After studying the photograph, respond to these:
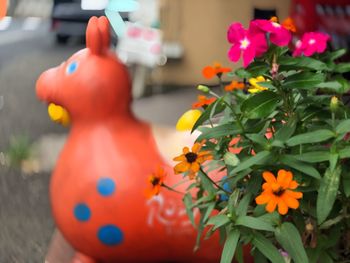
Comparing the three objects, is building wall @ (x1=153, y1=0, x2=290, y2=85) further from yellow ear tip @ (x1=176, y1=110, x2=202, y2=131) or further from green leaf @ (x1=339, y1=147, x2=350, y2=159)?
green leaf @ (x1=339, y1=147, x2=350, y2=159)

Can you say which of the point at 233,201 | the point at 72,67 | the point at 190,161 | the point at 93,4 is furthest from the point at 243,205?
the point at 93,4

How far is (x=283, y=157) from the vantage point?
876 mm

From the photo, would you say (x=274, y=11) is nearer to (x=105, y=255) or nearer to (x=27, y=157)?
(x=105, y=255)

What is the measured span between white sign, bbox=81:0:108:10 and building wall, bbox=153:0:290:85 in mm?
207

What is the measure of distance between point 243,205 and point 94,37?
0.84 meters

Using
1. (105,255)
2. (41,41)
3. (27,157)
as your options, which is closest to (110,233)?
(105,255)

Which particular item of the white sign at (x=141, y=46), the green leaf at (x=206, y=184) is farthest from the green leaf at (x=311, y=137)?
the white sign at (x=141, y=46)

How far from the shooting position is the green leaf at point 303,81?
2.90 ft

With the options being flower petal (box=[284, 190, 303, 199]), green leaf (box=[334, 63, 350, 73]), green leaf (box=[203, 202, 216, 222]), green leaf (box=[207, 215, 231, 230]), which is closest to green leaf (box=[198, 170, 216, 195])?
green leaf (box=[203, 202, 216, 222])

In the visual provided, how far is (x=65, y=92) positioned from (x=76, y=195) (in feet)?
0.97

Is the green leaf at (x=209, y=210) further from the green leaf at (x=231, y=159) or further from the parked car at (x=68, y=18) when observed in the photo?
the parked car at (x=68, y=18)

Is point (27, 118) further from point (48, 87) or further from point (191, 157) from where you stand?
→ point (191, 157)

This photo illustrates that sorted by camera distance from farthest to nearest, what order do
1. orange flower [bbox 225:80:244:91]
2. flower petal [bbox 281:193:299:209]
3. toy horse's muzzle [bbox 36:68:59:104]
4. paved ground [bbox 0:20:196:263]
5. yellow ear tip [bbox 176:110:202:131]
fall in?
paved ground [bbox 0:20:196:263] → toy horse's muzzle [bbox 36:68:59:104] → yellow ear tip [bbox 176:110:202:131] → orange flower [bbox 225:80:244:91] → flower petal [bbox 281:193:299:209]

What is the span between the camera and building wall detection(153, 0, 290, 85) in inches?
68.9
